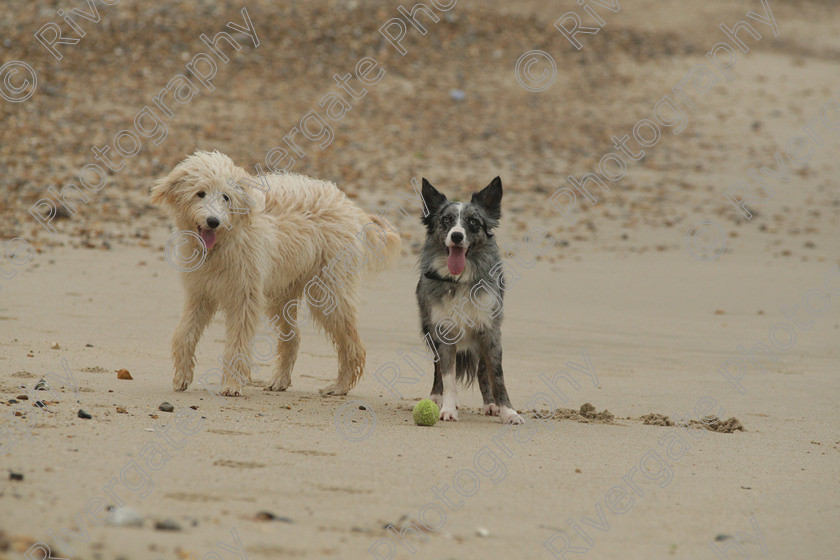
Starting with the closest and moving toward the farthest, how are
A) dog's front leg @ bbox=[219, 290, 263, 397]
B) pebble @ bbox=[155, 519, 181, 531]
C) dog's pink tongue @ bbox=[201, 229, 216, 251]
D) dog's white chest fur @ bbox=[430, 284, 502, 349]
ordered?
pebble @ bbox=[155, 519, 181, 531], dog's white chest fur @ bbox=[430, 284, 502, 349], dog's pink tongue @ bbox=[201, 229, 216, 251], dog's front leg @ bbox=[219, 290, 263, 397]

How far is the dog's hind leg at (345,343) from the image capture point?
7180mm

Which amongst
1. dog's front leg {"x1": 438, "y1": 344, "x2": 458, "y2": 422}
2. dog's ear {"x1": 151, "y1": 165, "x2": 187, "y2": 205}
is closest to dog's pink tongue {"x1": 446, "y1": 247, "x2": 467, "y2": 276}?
dog's front leg {"x1": 438, "y1": 344, "x2": 458, "y2": 422}

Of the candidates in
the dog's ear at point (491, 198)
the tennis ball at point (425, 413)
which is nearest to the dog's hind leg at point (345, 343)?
the tennis ball at point (425, 413)

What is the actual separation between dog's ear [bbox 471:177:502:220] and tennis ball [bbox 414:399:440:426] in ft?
4.59

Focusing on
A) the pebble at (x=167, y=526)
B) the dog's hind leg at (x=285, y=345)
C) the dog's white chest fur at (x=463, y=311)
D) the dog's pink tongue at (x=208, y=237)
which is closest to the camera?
the pebble at (x=167, y=526)

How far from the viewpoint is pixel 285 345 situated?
7.29 metres

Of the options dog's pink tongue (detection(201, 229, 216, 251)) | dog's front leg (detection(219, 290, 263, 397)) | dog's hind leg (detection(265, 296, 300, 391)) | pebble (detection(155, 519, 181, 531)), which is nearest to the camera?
pebble (detection(155, 519, 181, 531))

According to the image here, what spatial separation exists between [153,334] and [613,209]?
8031mm

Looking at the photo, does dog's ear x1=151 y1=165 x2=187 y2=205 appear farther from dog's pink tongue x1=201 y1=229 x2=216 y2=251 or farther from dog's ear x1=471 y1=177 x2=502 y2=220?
dog's ear x1=471 y1=177 x2=502 y2=220

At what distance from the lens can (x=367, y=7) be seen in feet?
65.6

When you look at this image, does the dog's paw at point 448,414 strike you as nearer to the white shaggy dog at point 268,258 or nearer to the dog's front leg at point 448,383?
the dog's front leg at point 448,383

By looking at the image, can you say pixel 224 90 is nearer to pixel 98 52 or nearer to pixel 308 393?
pixel 98 52

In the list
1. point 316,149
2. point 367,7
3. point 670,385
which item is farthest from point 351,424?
point 367,7

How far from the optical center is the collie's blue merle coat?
248 inches
